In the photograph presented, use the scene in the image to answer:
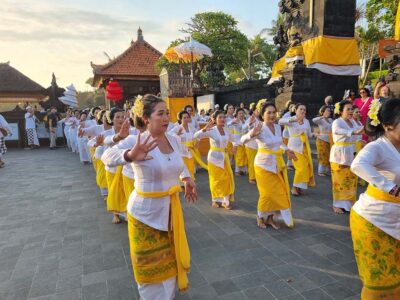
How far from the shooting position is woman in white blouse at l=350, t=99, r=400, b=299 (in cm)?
237

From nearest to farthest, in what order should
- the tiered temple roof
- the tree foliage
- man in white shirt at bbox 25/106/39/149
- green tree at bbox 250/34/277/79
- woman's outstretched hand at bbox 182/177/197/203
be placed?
1. woman's outstretched hand at bbox 182/177/197/203
2. man in white shirt at bbox 25/106/39/149
3. the tiered temple roof
4. green tree at bbox 250/34/277/79
5. the tree foliage

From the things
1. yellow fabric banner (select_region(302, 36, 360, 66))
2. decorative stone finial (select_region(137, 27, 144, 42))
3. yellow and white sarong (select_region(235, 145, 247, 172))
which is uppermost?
decorative stone finial (select_region(137, 27, 144, 42))

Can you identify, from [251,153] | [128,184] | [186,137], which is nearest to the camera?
[128,184]

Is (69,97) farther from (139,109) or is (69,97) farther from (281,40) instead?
(139,109)

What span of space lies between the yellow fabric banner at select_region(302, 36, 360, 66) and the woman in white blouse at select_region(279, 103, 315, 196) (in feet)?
26.8

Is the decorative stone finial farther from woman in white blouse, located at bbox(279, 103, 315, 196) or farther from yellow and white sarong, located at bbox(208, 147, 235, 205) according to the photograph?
yellow and white sarong, located at bbox(208, 147, 235, 205)

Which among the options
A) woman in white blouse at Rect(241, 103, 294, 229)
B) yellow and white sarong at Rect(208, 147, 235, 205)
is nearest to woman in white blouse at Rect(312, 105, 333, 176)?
yellow and white sarong at Rect(208, 147, 235, 205)

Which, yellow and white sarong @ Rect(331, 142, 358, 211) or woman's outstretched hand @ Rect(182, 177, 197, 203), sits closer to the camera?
woman's outstretched hand @ Rect(182, 177, 197, 203)

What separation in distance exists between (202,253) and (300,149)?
150 inches

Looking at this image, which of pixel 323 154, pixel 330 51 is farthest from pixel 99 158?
pixel 330 51

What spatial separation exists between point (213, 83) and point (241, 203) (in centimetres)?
1611

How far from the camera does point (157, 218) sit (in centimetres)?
265

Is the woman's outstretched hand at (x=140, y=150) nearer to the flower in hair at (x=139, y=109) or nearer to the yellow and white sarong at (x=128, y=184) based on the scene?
the flower in hair at (x=139, y=109)

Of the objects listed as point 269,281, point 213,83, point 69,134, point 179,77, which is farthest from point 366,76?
point 269,281
